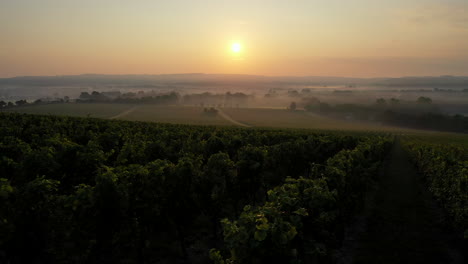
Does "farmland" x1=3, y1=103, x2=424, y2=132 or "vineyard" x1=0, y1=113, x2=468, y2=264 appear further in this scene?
"farmland" x1=3, y1=103, x2=424, y2=132

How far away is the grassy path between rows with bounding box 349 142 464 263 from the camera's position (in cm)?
1365

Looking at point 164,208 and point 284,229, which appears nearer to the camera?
point 284,229

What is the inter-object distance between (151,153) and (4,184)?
1296 centimetres

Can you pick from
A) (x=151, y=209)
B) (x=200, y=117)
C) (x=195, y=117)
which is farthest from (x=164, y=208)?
(x=200, y=117)

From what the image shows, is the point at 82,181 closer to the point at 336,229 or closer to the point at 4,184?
the point at 4,184

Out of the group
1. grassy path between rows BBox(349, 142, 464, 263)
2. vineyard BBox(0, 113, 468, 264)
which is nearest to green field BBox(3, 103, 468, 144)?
grassy path between rows BBox(349, 142, 464, 263)

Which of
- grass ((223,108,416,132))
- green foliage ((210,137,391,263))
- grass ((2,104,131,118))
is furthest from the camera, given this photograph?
Answer: grass ((223,108,416,132))

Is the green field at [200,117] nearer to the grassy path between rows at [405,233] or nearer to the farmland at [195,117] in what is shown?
the farmland at [195,117]

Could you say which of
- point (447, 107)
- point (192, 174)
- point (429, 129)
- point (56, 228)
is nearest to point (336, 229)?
point (192, 174)

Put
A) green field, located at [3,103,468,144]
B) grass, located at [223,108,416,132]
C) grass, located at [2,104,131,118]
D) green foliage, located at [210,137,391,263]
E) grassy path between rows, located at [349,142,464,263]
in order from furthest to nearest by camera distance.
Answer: grass, located at [223,108,416,132] → green field, located at [3,103,468,144] → grass, located at [2,104,131,118] → grassy path between rows, located at [349,142,464,263] → green foliage, located at [210,137,391,263]

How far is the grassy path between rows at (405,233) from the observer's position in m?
13.6

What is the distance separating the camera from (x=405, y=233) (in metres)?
16.2

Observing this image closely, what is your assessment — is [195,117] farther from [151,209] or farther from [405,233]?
[151,209]

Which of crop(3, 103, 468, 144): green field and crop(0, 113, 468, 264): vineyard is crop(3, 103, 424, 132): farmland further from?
crop(0, 113, 468, 264): vineyard
